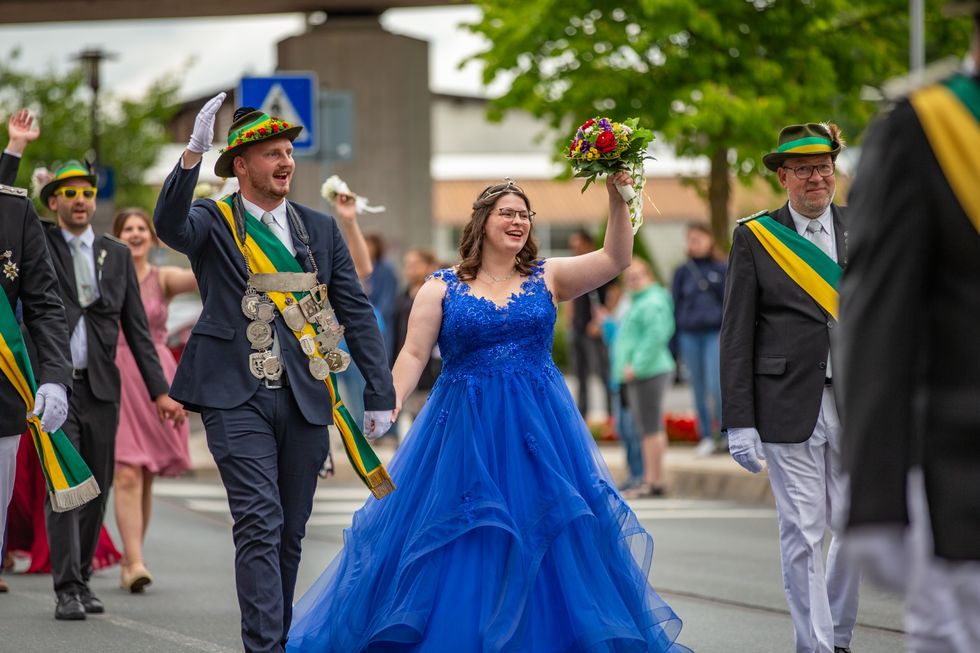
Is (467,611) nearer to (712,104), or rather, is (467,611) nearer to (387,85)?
(712,104)

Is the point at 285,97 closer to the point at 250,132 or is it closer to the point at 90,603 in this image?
the point at 90,603

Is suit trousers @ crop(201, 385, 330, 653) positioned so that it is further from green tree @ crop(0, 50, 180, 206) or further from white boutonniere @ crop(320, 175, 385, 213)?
green tree @ crop(0, 50, 180, 206)

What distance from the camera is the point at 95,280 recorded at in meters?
8.73

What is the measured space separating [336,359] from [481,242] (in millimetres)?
887

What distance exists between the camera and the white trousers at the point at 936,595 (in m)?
3.17

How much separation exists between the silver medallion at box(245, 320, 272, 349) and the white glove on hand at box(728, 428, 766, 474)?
Result: 186 cm

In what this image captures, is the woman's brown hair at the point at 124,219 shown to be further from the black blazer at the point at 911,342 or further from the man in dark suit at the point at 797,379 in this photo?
the black blazer at the point at 911,342

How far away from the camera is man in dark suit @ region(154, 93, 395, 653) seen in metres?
6.29

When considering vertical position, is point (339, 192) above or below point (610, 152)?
below

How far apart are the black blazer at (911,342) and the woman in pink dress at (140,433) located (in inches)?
254

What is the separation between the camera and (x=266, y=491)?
6.35 meters

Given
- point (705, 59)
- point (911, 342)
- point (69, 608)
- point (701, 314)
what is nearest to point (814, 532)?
point (911, 342)

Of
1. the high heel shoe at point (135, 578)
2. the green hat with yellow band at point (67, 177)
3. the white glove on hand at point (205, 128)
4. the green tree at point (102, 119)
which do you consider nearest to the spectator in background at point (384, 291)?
the high heel shoe at point (135, 578)

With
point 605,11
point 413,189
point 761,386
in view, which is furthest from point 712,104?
point 761,386
